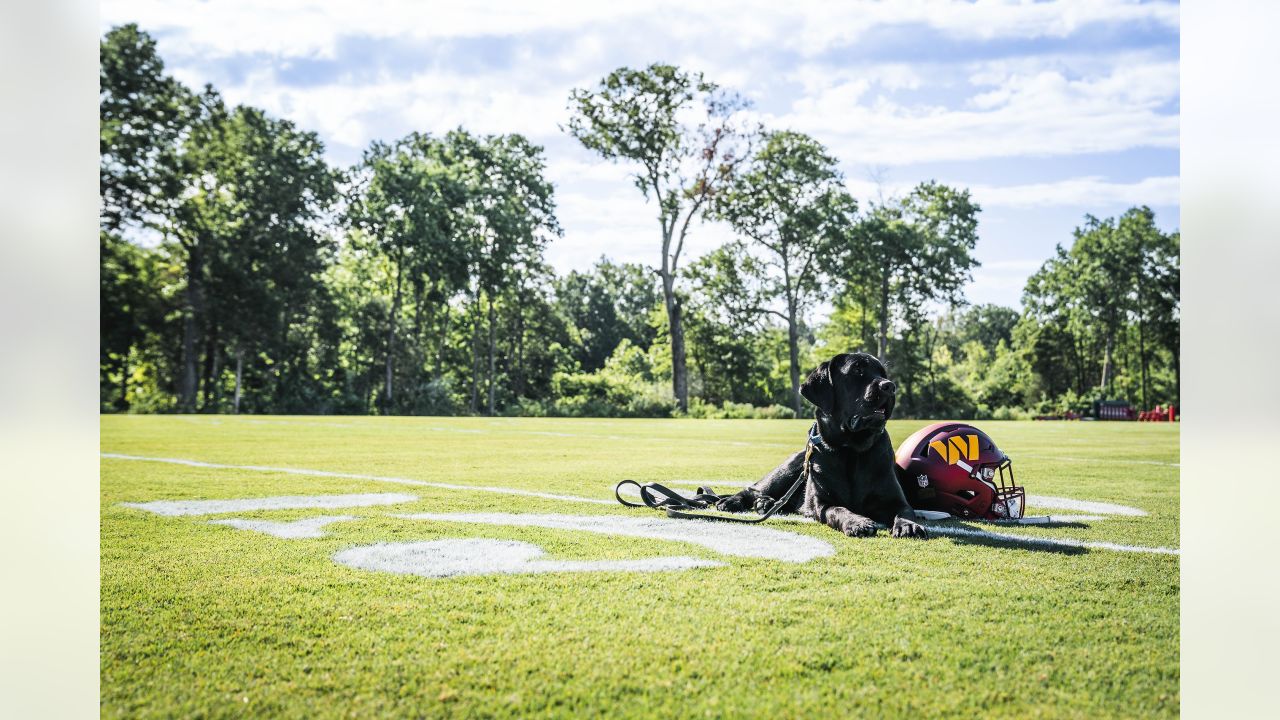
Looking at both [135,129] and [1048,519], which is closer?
[1048,519]

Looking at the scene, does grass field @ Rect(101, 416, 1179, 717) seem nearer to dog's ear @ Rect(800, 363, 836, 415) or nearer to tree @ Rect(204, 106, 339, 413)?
dog's ear @ Rect(800, 363, 836, 415)

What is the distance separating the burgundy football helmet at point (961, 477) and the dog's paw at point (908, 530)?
0.92 m

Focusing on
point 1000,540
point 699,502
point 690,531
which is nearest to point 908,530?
point 1000,540

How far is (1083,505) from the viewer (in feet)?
23.0

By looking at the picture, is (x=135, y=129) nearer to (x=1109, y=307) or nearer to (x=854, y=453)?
(x=854, y=453)

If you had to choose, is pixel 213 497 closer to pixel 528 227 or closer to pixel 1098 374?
pixel 528 227

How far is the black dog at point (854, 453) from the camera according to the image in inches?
198

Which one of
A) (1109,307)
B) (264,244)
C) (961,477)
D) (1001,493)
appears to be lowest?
(1001,493)

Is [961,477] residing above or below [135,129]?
below

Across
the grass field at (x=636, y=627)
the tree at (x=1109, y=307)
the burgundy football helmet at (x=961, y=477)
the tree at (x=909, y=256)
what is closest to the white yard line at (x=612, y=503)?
the grass field at (x=636, y=627)

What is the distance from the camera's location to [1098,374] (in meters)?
55.1

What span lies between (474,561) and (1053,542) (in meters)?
→ 3.19

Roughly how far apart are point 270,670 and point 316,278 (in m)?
43.8
